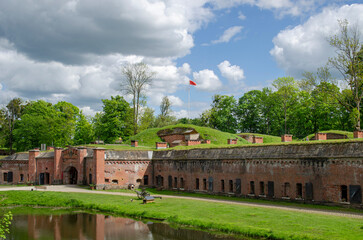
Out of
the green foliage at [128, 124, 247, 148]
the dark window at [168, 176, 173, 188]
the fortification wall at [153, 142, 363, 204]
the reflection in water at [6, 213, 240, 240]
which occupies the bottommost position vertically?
the reflection in water at [6, 213, 240, 240]

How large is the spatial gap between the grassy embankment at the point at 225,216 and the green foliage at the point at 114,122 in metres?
28.0

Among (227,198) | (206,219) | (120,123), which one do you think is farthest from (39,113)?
(206,219)

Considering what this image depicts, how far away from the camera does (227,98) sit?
64938mm

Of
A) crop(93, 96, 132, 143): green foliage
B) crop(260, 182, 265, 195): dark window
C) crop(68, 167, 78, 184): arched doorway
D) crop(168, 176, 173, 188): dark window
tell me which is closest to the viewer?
crop(260, 182, 265, 195): dark window

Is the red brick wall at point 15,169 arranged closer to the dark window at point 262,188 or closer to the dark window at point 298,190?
the dark window at point 262,188

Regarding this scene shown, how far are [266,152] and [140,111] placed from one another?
34.9 metres

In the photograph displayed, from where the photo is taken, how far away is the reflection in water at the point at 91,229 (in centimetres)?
1667

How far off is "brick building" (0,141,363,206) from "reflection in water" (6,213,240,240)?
27.8ft

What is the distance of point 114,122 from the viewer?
5594cm

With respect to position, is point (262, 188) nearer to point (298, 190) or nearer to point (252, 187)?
point (252, 187)

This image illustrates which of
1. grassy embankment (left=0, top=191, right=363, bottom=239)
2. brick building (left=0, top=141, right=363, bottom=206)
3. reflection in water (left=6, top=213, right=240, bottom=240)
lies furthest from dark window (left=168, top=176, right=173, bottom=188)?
reflection in water (left=6, top=213, right=240, bottom=240)

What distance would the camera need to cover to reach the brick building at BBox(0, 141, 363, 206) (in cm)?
1983

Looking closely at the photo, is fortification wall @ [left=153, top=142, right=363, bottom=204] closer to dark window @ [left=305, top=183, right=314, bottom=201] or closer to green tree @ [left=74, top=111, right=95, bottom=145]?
dark window @ [left=305, top=183, right=314, bottom=201]

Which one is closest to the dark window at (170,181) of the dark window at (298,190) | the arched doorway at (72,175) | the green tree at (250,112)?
the arched doorway at (72,175)
